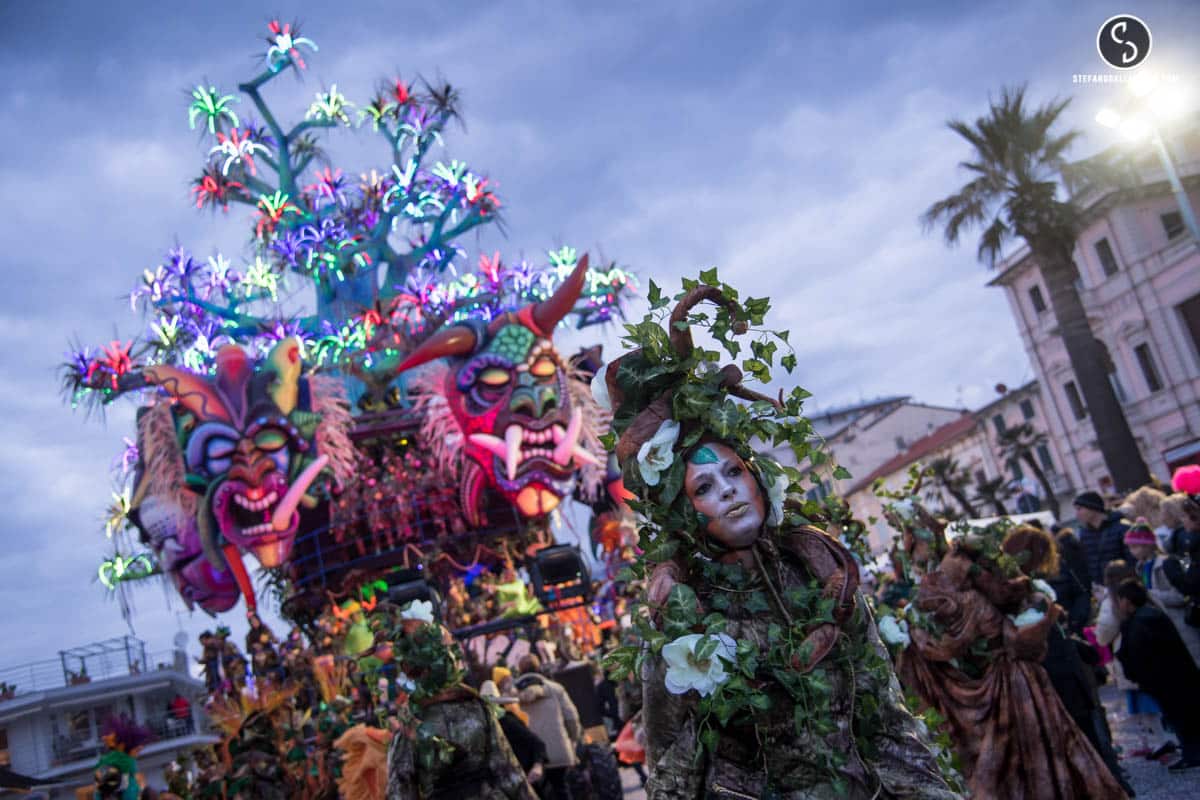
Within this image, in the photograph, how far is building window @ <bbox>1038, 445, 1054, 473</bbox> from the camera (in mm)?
39562

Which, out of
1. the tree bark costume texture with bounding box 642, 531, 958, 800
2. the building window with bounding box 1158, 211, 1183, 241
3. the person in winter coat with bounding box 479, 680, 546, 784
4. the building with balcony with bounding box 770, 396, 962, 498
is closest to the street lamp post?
the person in winter coat with bounding box 479, 680, 546, 784

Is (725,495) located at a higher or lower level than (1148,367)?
lower

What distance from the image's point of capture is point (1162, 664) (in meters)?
7.41

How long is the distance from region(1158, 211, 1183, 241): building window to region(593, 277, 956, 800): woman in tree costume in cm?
3264

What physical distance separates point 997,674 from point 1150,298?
29.9 metres

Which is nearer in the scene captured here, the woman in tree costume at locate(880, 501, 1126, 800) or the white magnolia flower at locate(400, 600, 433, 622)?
the woman in tree costume at locate(880, 501, 1126, 800)

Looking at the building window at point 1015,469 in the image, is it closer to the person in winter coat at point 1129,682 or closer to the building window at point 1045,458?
the building window at point 1045,458

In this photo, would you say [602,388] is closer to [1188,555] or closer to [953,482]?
[1188,555]

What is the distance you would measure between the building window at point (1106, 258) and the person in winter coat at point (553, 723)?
30.2m

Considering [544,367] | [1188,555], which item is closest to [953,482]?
[544,367]

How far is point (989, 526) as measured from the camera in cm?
651

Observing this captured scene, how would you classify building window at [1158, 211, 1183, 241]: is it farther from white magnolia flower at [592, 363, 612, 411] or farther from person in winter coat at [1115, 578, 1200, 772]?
white magnolia flower at [592, 363, 612, 411]

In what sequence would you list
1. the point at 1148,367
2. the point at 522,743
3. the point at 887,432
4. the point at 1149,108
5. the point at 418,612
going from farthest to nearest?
the point at 887,432
the point at 1148,367
the point at 1149,108
the point at 522,743
the point at 418,612

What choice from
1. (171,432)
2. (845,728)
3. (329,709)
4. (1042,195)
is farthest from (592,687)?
(1042,195)
